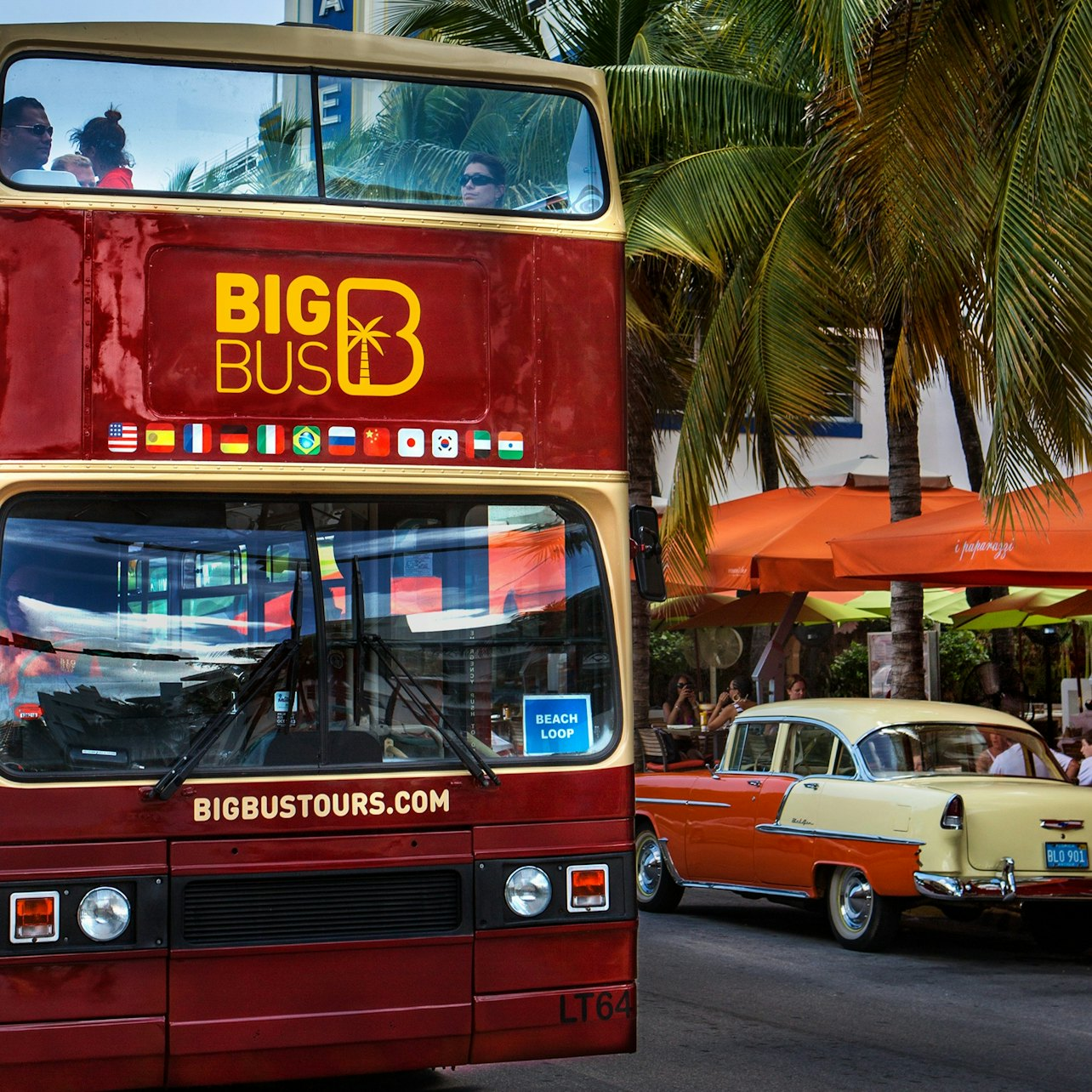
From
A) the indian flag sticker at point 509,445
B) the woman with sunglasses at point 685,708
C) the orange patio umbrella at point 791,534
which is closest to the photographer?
the indian flag sticker at point 509,445

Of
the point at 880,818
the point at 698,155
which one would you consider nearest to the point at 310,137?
the point at 880,818

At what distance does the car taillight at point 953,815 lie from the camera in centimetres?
1039

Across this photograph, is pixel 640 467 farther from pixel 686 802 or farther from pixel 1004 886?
pixel 1004 886

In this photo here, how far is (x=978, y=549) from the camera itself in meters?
12.1

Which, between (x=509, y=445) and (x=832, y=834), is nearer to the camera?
(x=509, y=445)

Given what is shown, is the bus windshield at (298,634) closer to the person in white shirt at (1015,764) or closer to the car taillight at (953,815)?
the car taillight at (953,815)

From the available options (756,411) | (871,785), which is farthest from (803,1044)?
(756,411)

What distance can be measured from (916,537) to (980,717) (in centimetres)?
161

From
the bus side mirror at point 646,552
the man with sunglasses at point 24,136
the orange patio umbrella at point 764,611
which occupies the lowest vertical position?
the bus side mirror at point 646,552

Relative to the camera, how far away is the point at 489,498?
6309 mm

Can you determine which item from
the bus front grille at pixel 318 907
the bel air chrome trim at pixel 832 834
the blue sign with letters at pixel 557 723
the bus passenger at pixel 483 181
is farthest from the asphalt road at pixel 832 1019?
the bus passenger at pixel 483 181

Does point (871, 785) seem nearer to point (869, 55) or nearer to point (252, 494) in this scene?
point (869, 55)

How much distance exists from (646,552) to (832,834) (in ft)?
16.7

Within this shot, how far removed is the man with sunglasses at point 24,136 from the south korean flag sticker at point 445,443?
1.65m
